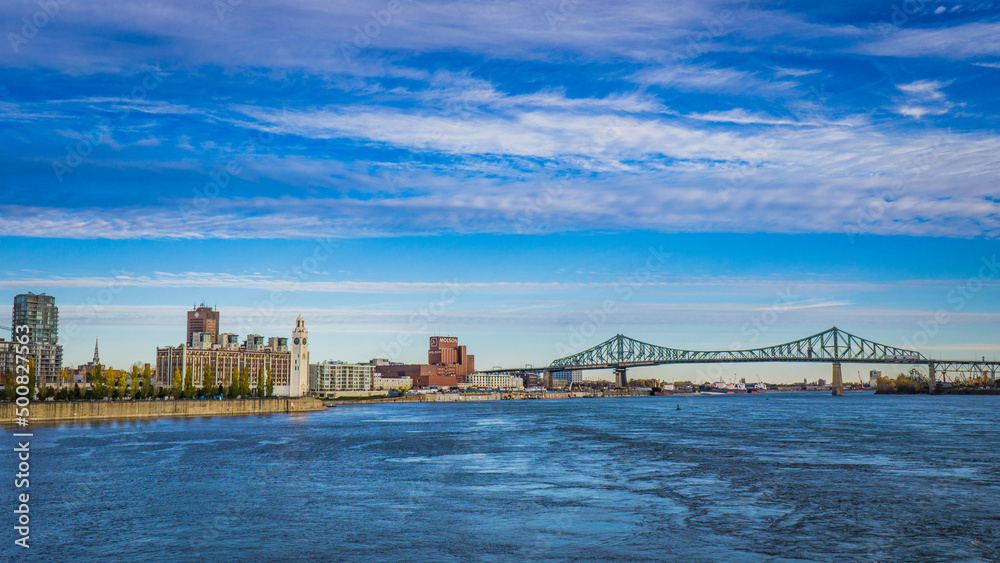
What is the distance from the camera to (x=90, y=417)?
3147 inches

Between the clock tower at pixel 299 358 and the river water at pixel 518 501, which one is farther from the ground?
the clock tower at pixel 299 358

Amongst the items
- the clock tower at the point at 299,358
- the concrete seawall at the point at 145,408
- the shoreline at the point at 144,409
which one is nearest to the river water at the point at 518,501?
the shoreline at the point at 144,409

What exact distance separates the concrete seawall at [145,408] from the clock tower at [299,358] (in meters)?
3.40

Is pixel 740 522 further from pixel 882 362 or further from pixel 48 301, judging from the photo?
pixel 48 301

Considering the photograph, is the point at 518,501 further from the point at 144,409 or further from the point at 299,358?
the point at 299,358

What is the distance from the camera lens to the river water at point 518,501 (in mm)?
20219

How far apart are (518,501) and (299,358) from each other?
92.6 metres

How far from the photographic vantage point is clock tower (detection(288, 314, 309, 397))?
115 m

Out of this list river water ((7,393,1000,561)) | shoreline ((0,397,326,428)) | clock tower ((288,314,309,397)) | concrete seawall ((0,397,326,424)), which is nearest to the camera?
river water ((7,393,1000,561))

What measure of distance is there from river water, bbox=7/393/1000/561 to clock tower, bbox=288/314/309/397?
64.0 m

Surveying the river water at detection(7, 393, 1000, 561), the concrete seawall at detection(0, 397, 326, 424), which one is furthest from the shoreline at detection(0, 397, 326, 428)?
the river water at detection(7, 393, 1000, 561)

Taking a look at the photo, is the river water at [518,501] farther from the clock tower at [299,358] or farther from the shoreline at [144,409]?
the clock tower at [299,358]

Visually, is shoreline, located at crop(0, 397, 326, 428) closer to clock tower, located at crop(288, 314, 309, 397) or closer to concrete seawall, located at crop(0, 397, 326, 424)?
concrete seawall, located at crop(0, 397, 326, 424)

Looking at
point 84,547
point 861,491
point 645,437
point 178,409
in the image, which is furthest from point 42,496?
point 178,409
